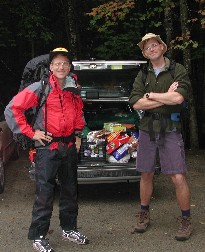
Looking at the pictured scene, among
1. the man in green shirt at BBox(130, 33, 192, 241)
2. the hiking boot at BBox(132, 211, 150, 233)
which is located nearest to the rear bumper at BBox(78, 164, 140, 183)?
the hiking boot at BBox(132, 211, 150, 233)

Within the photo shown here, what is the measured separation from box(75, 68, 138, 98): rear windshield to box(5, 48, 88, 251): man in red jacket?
2.44 m

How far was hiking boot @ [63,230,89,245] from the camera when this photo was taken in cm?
518

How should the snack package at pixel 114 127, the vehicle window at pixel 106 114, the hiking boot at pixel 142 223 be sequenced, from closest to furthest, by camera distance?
the hiking boot at pixel 142 223
the snack package at pixel 114 127
the vehicle window at pixel 106 114

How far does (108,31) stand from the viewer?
1334 centimetres

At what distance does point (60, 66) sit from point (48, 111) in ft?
1.59

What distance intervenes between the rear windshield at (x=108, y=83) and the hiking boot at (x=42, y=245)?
3052 mm

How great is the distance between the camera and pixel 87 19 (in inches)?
637

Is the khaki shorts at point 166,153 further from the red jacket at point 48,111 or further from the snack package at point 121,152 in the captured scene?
the snack package at point 121,152

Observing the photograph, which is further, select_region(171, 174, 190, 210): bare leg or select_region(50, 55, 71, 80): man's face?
select_region(171, 174, 190, 210): bare leg

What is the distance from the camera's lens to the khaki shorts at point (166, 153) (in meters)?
5.21

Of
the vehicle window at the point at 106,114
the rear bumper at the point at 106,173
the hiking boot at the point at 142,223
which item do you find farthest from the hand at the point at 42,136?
the vehicle window at the point at 106,114

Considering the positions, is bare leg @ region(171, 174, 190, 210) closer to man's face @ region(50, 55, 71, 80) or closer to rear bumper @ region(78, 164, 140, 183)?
rear bumper @ region(78, 164, 140, 183)

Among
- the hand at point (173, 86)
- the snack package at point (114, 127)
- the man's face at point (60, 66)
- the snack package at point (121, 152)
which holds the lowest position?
the snack package at point (121, 152)

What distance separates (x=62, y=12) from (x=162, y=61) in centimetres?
1138
